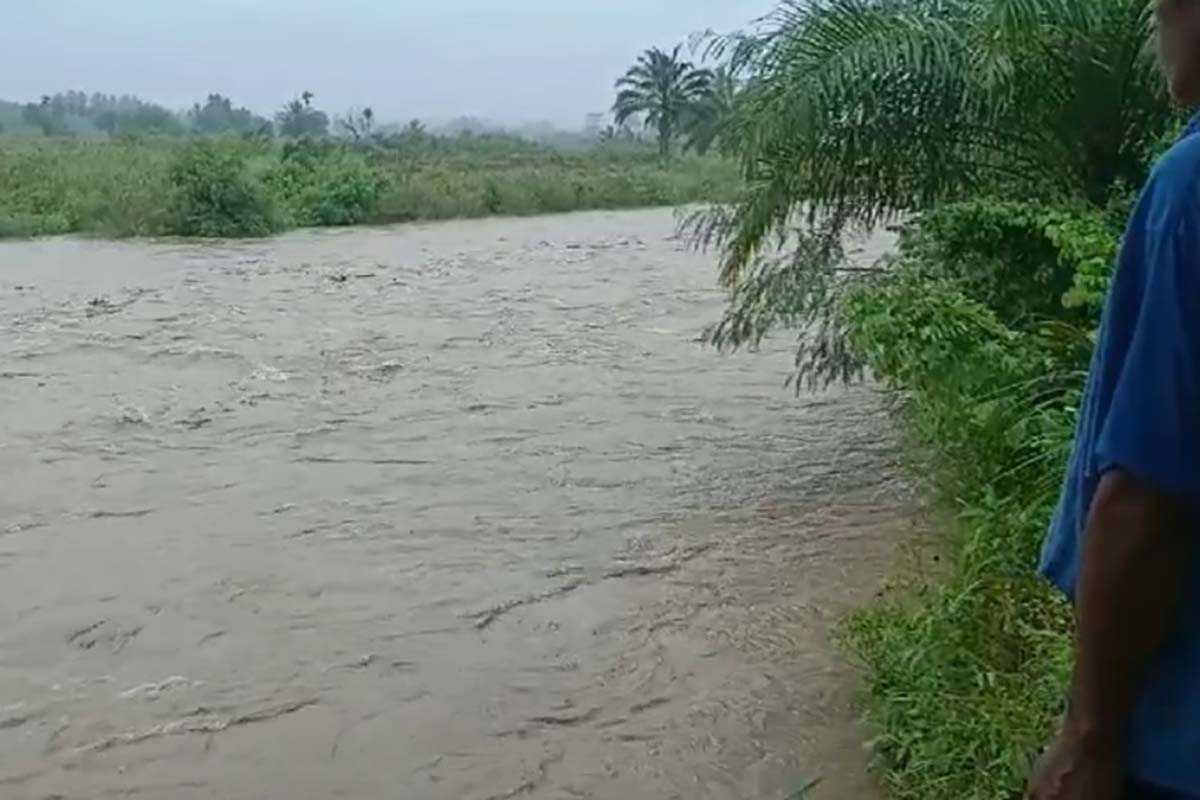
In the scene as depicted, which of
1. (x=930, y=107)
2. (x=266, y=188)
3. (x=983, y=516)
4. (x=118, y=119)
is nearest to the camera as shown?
(x=983, y=516)

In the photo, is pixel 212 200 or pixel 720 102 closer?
pixel 720 102

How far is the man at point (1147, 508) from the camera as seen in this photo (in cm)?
108

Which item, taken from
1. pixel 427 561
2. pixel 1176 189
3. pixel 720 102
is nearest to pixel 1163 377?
pixel 1176 189

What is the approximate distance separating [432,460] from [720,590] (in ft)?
8.92

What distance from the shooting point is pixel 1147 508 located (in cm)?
112

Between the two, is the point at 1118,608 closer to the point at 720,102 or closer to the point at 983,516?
the point at 983,516

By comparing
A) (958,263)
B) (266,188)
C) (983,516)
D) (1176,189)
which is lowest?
(266,188)

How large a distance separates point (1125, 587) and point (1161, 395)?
15 centimetres

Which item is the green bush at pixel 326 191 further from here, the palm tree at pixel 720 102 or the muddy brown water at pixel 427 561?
the palm tree at pixel 720 102

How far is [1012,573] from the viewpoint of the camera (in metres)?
3.35

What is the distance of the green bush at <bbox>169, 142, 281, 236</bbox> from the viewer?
21.4 m

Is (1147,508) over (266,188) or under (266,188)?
over

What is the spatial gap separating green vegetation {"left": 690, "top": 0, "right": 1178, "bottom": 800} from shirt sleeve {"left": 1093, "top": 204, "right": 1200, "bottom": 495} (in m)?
1.80

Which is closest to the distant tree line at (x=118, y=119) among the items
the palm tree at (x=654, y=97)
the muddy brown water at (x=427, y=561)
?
the palm tree at (x=654, y=97)
